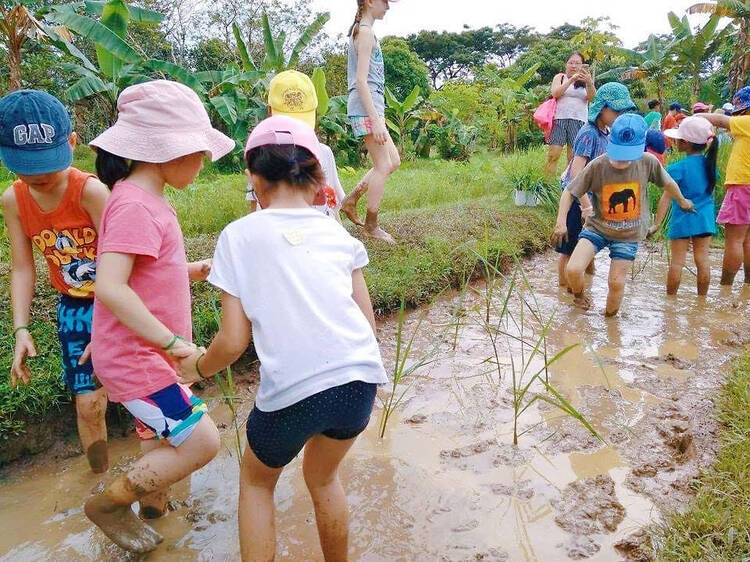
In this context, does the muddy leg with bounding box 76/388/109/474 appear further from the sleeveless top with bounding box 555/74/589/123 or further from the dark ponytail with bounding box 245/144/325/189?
the sleeveless top with bounding box 555/74/589/123

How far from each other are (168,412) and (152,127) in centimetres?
83

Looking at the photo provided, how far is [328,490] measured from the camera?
1646mm

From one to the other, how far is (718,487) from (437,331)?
2.09 m

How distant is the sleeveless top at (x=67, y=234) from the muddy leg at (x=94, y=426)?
40 centimetres

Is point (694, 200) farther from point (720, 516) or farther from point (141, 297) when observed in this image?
point (141, 297)

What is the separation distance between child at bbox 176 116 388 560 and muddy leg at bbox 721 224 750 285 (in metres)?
4.31

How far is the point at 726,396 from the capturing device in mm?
2799

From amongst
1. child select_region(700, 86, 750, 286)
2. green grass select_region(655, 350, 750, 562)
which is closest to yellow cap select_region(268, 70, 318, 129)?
green grass select_region(655, 350, 750, 562)

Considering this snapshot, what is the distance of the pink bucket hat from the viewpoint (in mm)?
1692

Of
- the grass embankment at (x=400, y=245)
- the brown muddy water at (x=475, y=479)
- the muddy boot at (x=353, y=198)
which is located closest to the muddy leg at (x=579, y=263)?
the grass embankment at (x=400, y=245)

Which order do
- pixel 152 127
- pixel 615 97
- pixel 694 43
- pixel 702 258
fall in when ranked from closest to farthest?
pixel 152 127 < pixel 615 97 < pixel 702 258 < pixel 694 43

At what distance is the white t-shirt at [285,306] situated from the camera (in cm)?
142

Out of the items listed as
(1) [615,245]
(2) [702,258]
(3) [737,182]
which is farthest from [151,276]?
(3) [737,182]

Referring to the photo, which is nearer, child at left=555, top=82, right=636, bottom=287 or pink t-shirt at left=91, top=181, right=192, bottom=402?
pink t-shirt at left=91, top=181, right=192, bottom=402
